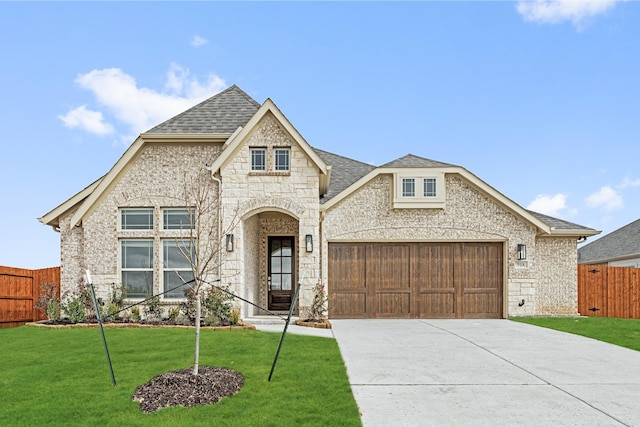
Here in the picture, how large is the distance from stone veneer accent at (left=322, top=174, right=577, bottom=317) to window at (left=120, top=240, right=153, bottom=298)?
5.27m

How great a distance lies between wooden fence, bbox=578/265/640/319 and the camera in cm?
1648

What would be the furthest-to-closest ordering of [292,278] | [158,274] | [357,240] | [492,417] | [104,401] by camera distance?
[292,278] → [357,240] → [158,274] → [104,401] → [492,417]

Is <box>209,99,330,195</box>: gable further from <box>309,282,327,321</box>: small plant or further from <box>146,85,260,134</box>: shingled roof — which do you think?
<box>309,282,327,321</box>: small plant

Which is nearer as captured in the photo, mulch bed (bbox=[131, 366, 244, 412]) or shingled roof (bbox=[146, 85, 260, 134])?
mulch bed (bbox=[131, 366, 244, 412])

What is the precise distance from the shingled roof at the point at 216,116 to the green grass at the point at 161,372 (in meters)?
6.17

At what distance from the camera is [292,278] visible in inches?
617

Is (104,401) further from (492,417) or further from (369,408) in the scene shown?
(492,417)

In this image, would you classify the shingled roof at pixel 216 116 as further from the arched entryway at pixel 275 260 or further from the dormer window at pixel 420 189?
the dormer window at pixel 420 189

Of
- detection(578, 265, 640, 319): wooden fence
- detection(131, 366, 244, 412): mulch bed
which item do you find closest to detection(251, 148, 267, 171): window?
detection(131, 366, 244, 412): mulch bed

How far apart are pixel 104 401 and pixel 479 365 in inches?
230

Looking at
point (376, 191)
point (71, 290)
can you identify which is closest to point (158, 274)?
point (71, 290)

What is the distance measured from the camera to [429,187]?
1452 centimetres

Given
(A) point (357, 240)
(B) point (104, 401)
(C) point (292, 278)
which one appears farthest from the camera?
(C) point (292, 278)

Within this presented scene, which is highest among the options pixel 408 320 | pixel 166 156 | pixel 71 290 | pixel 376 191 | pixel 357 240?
pixel 166 156
